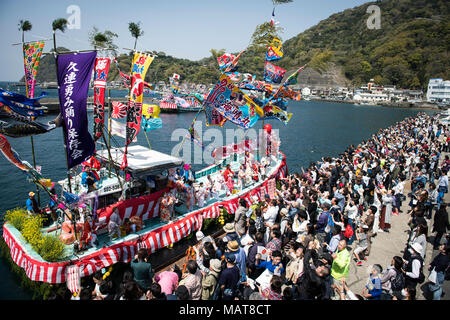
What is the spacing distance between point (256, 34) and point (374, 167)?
14.6 metres

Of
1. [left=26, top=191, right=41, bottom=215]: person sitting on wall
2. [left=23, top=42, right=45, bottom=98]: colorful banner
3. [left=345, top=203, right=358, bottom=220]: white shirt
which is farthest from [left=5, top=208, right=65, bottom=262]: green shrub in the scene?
[left=345, top=203, right=358, bottom=220]: white shirt

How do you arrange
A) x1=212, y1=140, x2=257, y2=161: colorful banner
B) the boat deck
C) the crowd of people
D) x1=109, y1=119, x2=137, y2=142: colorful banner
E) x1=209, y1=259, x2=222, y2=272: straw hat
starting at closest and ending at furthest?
the crowd of people → x1=209, y1=259, x2=222, y2=272: straw hat → the boat deck → x1=109, y1=119, x2=137, y2=142: colorful banner → x1=212, y1=140, x2=257, y2=161: colorful banner

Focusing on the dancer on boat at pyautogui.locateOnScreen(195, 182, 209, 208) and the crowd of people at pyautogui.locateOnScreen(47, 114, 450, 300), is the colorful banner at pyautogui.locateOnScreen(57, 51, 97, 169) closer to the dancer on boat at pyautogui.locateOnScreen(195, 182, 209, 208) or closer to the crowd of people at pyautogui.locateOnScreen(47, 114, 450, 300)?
the crowd of people at pyautogui.locateOnScreen(47, 114, 450, 300)

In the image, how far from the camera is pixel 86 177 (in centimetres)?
909

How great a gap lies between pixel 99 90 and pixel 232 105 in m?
6.30

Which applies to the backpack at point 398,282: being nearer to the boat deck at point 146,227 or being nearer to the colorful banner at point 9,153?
the boat deck at point 146,227

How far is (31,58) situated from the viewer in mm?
9578

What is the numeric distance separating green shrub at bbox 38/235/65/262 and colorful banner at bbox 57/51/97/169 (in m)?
2.38

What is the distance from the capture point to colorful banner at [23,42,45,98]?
9.36m

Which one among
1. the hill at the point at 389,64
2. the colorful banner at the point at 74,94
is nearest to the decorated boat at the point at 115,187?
the colorful banner at the point at 74,94

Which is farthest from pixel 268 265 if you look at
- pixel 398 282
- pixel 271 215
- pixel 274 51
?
pixel 274 51

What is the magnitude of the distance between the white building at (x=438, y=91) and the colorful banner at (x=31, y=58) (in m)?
168
